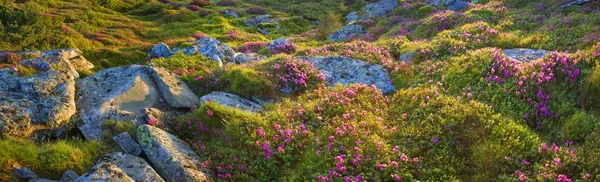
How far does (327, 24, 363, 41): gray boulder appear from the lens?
29.9 m

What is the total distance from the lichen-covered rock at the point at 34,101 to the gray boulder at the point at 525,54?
14.4 meters

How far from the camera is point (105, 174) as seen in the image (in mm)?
7004

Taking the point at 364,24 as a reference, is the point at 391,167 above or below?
above


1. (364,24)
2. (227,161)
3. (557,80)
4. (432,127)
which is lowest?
(364,24)

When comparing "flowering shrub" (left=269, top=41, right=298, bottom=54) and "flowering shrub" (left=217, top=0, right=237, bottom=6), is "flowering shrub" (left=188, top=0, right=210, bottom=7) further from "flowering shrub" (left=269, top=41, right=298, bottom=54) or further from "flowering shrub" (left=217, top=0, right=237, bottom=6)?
"flowering shrub" (left=269, top=41, right=298, bottom=54)

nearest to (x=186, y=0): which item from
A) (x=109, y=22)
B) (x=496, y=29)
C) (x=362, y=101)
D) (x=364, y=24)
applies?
(x=109, y=22)

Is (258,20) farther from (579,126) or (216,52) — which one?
(579,126)

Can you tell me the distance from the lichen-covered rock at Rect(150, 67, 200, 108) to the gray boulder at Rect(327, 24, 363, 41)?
60.7 ft

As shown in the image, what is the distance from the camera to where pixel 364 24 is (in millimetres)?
33438

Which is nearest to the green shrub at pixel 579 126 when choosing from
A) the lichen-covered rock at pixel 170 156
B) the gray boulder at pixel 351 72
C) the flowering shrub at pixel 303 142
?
the flowering shrub at pixel 303 142

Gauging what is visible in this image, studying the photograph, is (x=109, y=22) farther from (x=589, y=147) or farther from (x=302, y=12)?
(x=589, y=147)

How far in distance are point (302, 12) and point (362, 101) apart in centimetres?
4939

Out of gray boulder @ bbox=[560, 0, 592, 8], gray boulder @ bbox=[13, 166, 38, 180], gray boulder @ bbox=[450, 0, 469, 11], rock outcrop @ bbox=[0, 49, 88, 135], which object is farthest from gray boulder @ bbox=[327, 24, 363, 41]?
gray boulder @ bbox=[13, 166, 38, 180]

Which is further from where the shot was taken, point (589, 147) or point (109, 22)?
point (109, 22)
